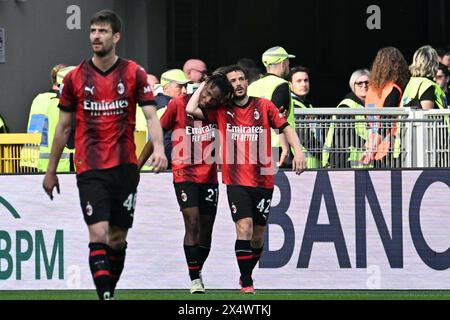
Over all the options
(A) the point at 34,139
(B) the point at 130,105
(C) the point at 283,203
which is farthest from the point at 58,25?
(B) the point at 130,105

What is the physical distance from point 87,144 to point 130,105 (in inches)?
17.3

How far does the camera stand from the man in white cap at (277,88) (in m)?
16.1

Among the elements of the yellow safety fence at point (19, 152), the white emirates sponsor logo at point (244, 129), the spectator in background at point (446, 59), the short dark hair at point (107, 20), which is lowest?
the yellow safety fence at point (19, 152)

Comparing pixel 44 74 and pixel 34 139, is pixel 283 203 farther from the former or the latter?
pixel 44 74

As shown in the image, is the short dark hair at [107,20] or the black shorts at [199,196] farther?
the black shorts at [199,196]

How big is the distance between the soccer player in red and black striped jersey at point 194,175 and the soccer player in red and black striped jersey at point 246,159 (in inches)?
7.6

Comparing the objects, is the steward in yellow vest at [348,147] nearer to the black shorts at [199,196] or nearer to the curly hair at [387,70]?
the curly hair at [387,70]

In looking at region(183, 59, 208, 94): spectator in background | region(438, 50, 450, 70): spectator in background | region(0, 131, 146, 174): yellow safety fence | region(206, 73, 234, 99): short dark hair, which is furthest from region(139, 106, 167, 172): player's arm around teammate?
region(438, 50, 450, 70): spectator in background

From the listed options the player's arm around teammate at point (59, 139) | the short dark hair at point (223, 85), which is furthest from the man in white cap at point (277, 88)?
the player's arm around teammate at point (59, 139)

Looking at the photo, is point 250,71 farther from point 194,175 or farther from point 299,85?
point 194,175

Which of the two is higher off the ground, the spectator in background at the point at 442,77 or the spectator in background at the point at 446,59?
the spectator in background at the point at 446,59

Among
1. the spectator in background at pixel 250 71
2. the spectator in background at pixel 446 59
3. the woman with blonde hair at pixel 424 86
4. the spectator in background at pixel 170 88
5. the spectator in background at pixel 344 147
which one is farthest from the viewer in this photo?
the spectator in background at pixel 446 59

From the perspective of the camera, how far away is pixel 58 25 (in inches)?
833

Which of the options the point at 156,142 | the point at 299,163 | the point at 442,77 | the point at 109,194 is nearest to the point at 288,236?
the point at 299,163
